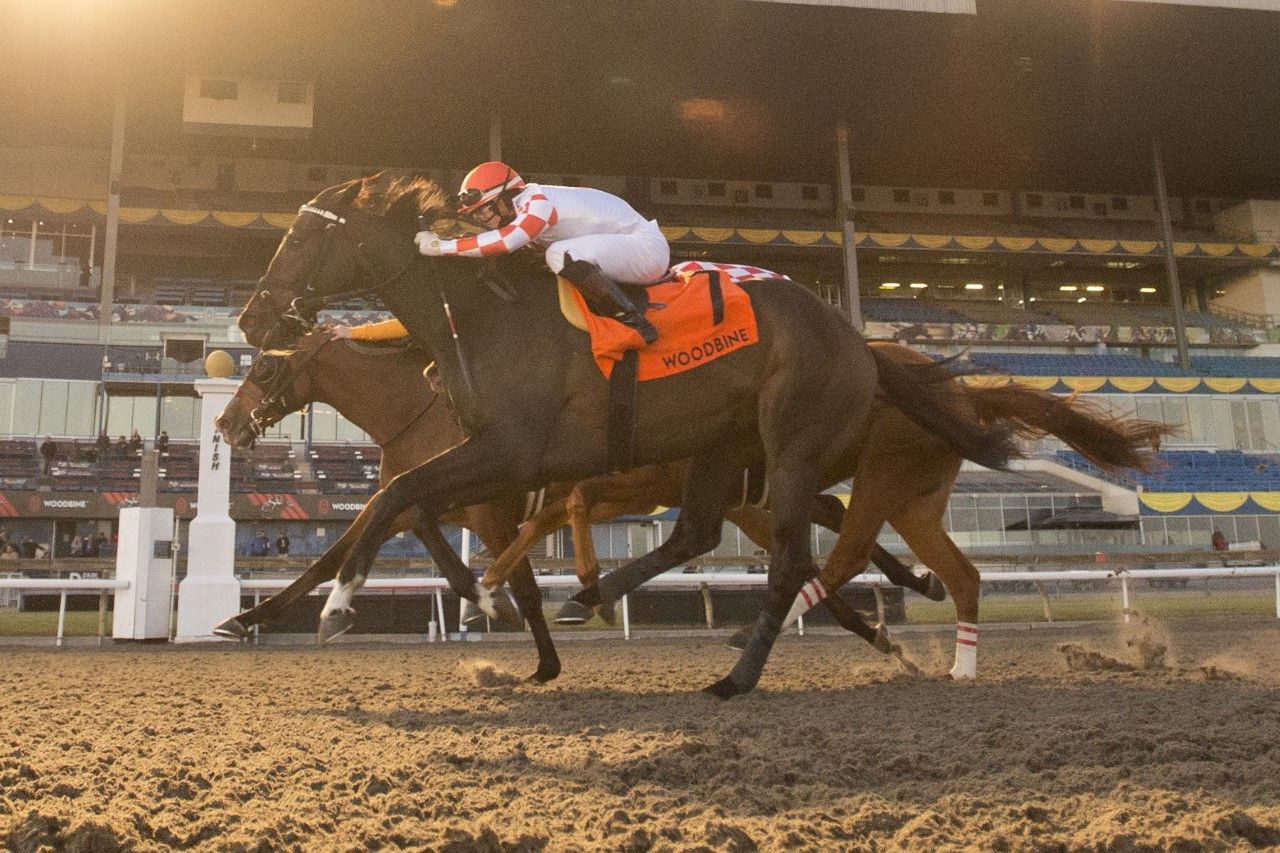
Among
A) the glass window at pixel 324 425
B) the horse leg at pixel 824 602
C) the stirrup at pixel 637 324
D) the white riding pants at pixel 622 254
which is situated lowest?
the horse leg at pixel 824 602

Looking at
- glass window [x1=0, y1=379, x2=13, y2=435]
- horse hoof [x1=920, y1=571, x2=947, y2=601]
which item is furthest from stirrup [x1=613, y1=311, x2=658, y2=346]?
glass window [x1=0, y1=379, x2=13, y2=435]

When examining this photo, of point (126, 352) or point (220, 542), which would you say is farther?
point (126, 352)

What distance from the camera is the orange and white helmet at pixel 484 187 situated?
14.2 feet

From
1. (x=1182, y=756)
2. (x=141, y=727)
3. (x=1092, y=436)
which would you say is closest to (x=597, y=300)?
(x=141, y=727)

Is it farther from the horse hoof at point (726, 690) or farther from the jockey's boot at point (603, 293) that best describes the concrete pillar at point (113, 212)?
the horse hoof at point (726, 690)

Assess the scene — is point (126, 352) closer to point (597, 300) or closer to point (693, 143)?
point (693, 143)

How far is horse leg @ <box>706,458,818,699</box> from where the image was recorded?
430 cm

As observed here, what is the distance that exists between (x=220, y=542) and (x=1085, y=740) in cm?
786

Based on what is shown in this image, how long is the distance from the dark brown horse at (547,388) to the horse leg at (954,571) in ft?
3.61

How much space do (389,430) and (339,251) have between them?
1485 millimetres

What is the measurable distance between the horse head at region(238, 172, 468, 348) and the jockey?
17cm

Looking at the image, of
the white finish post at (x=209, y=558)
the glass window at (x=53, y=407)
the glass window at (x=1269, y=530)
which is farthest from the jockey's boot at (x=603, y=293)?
the glass window at (x=1269, y=530)

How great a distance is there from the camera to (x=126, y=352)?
28359 mm

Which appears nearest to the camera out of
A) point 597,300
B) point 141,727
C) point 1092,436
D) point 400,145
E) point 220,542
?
point 141,727
